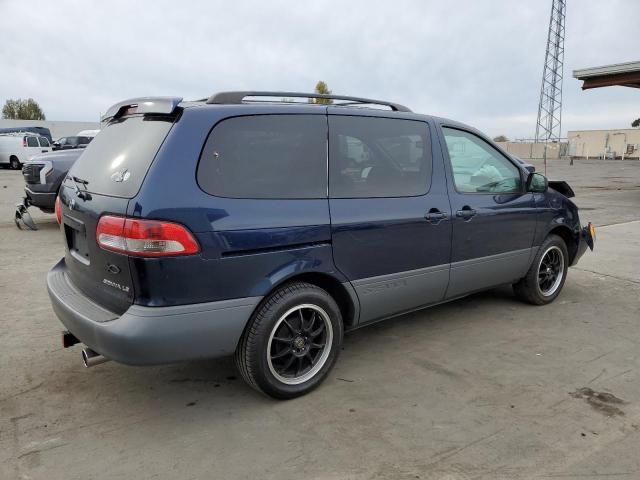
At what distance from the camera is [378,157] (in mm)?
3598

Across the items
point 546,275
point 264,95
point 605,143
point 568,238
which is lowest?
point 546,275

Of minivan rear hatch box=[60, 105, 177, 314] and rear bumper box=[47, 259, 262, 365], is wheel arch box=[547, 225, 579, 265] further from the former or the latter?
minivan rear hatch box=[60, 105, 177, 314]

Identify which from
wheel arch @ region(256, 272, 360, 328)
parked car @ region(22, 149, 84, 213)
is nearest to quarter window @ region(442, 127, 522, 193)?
wheel arch @ region(256, 272, 360, 328)

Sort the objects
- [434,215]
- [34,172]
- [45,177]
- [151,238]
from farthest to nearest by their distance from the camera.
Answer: [34,172]
[45,177]
[434,215]
[151,238]

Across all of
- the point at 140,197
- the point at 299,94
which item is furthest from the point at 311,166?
the point at 140,197

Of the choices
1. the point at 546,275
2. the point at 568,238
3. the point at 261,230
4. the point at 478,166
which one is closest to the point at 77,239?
the point at 261,230

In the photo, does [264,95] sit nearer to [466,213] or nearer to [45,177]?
[466,213]

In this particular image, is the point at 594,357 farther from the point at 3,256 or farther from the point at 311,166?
the point at 3,256

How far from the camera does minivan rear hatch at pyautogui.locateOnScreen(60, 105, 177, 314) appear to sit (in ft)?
9.03

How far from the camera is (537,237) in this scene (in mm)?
4762

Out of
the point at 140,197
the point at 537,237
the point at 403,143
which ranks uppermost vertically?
the point at 403,143

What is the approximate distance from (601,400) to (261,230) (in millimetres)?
2329

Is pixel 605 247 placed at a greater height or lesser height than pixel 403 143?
lesser

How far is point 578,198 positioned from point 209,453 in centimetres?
1498
